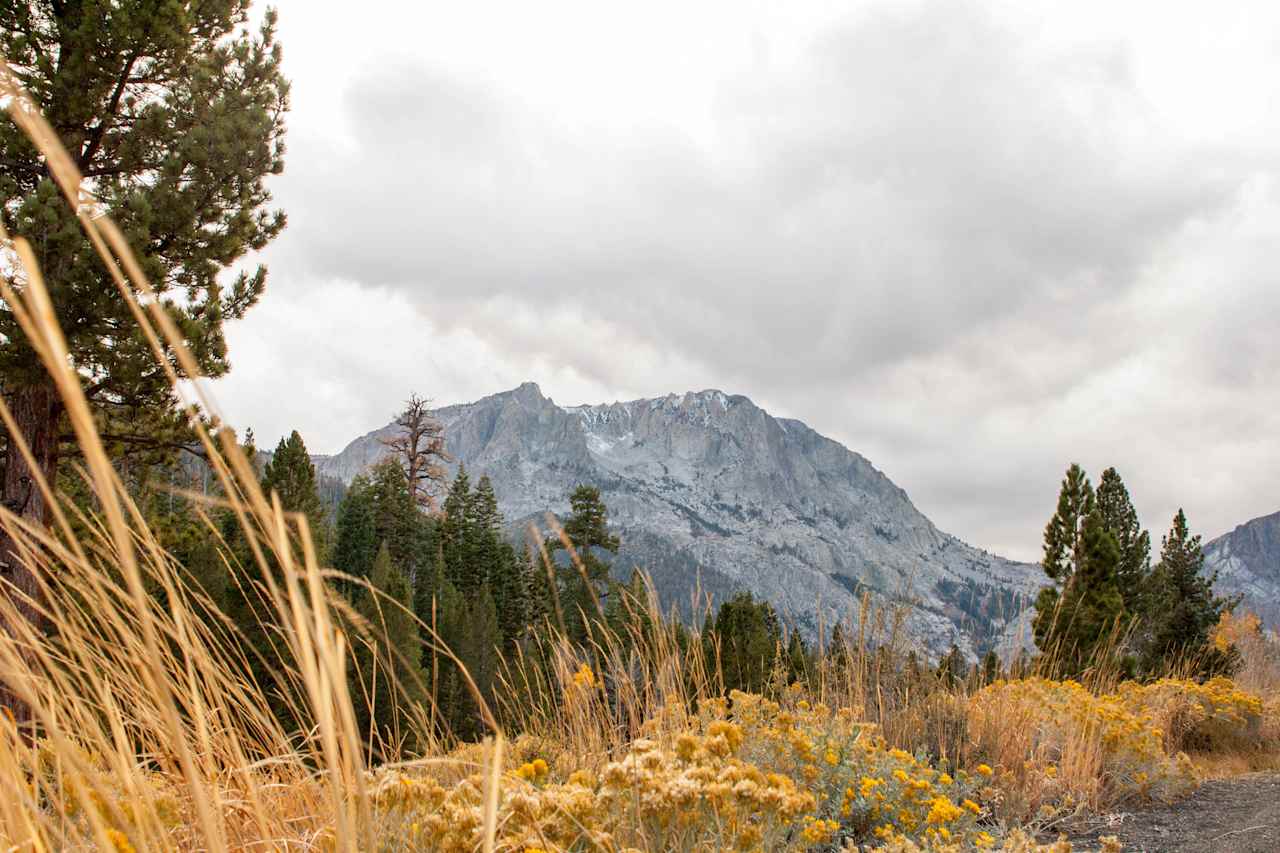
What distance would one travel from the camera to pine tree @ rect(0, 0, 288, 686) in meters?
7.34

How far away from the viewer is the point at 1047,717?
4941 mm

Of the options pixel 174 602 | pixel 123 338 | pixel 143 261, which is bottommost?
pixel 174 602

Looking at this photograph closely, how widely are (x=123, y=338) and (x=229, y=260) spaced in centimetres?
147

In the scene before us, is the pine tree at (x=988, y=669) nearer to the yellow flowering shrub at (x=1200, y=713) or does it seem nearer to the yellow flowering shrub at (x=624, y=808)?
the yellow flowering shrub at (x=1200, y=713)

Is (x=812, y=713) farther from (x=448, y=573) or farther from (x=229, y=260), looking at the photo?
(x=448, y=573)

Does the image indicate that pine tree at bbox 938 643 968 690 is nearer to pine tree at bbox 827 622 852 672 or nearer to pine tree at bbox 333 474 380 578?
pine tree at bbox 827 622 852 672

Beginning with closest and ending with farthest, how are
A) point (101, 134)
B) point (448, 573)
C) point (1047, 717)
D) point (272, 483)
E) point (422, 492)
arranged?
point (1047, 717) < point (101, 134) < point (272, 483) < point (422, 492) < point (448, 573)

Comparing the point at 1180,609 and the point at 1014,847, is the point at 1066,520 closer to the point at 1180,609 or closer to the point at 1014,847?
the point at 1180,609

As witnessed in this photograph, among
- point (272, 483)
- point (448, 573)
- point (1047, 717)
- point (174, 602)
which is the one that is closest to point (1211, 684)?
point (1047, 717)

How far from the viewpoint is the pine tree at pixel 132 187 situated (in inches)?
289

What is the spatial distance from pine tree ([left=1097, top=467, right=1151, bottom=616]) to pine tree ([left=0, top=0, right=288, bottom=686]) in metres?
19.3

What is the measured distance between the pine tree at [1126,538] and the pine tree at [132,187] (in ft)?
63.3

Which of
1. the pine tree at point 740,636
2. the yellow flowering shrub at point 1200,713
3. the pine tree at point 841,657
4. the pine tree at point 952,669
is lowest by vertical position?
the pine tree at point 740,636

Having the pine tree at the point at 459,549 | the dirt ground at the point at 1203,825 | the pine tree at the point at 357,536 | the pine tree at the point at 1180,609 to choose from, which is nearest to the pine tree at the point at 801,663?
the dirt ground at the point at 1203,825
